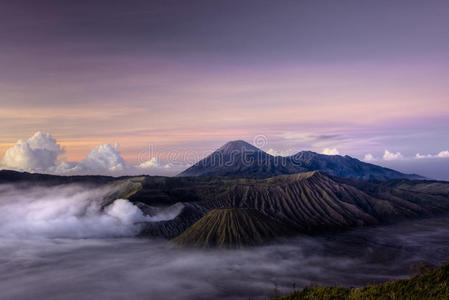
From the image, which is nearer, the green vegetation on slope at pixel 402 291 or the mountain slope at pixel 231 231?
the green vegetation on slope at pixel 402 291

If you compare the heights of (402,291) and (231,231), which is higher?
(402,291)

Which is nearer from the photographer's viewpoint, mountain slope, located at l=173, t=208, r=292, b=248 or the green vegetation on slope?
the green vegetation on slope

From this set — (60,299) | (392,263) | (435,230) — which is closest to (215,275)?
(60,299)

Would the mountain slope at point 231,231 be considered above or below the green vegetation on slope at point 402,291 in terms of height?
below

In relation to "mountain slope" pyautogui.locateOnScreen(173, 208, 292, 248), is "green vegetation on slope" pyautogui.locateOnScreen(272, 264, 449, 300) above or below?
above
